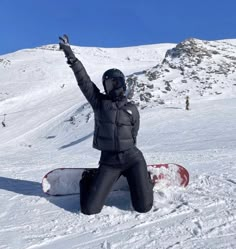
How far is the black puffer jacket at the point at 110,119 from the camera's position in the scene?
522 centimetres

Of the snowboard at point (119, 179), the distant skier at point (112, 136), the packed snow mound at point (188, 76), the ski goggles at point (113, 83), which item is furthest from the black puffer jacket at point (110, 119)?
the packed snow mound at point (188, 76)

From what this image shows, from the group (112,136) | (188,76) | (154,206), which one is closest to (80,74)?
(112,136)

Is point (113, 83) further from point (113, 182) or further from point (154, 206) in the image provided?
point (154, 206)

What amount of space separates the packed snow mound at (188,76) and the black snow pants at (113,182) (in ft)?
64.4

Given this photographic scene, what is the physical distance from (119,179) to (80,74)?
155 centimetres

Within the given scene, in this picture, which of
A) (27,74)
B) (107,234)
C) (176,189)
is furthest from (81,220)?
(27,74)

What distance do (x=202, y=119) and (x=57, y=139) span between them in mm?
7773

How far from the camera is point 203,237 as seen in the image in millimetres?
4023

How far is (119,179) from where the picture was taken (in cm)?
586

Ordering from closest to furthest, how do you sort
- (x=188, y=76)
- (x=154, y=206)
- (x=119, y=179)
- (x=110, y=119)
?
(x=154, y=206) < (x=110, y=119) < (x=119, y=179) < (x=188, y=76)

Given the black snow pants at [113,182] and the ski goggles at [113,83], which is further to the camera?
the ski goggles at [113,83]

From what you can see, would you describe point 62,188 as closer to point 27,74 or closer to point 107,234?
point 107,234

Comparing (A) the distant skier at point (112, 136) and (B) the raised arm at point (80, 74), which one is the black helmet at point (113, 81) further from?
(B) the raised arm at point (80, 74)

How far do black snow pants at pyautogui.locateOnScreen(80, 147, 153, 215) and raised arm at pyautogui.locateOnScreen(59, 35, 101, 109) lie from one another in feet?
2.36
